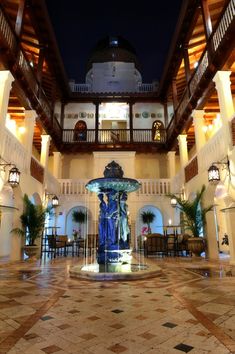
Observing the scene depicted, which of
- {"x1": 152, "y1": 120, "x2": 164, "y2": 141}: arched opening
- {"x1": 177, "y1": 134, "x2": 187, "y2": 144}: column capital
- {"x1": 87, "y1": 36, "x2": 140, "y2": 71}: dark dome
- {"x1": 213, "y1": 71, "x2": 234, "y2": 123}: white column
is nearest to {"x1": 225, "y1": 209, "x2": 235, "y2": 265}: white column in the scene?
{"x1": 213, "y1": 71, "x2": 234, "y2": 123}: white column

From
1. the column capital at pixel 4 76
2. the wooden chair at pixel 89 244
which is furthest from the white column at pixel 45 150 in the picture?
the column capital at pixel 4 76

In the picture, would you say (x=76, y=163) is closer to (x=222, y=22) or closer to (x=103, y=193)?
(x=103, y=193)

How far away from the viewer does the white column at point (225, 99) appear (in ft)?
24.2

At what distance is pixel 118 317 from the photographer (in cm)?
281

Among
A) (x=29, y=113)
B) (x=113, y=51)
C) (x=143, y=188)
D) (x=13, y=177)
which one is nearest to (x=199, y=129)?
(x=143, y=188)

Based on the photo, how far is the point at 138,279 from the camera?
506cm

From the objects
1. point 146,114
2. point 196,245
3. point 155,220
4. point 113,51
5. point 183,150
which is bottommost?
point 196,245

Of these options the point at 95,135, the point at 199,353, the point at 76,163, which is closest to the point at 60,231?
the point at 76,163

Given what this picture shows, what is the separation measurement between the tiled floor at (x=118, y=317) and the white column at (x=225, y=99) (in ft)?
14.1

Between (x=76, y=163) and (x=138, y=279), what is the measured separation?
12898 millimetres

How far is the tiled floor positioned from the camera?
6.91ft

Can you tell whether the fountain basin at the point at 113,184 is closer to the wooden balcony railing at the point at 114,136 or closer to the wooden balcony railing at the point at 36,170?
the wooden balcony railing at the point at 36,170

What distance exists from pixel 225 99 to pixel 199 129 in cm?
267

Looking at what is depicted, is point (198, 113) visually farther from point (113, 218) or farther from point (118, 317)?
A: point (118, 317)
